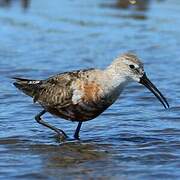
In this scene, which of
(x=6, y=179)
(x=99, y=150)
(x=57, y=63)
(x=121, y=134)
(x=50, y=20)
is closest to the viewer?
(x=6, y=179)

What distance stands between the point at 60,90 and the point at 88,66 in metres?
4.73

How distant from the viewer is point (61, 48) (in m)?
15.0

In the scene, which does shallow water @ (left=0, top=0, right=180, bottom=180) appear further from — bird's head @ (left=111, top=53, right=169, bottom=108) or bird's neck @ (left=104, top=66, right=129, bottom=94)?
bird's head @ (left=111, top=53, right=169, bottom=108)

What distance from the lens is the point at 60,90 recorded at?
8.80 m

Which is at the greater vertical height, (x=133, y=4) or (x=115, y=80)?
(x=115, y=80)

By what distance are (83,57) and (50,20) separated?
3.90 metres

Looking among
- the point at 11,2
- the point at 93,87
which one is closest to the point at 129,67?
the point at 93,87

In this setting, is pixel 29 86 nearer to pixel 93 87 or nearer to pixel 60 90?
pixel 60 90

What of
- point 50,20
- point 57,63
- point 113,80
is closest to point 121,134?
point 113,80

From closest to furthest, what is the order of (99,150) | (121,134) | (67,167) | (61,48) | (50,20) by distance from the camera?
(67,167), (99,150), (121,134), (61,48), (50,20)

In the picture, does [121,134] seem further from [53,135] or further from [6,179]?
[6,179]

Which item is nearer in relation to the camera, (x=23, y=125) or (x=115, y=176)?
(x=115, y=176)

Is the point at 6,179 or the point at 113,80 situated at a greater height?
the point at 113,80

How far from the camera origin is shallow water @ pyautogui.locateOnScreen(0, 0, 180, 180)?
8.12 meters
